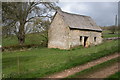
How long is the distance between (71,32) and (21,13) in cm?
1090

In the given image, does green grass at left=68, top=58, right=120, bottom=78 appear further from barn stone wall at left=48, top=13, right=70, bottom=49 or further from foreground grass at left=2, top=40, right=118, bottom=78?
barn stone wall at left=48, top=13, right=70, bottom=49

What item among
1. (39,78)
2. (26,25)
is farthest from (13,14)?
(39,78)

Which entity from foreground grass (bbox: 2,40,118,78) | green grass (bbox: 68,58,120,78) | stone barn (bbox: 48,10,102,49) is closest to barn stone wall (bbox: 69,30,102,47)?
stone barn (bbox: 48,10,102,49)

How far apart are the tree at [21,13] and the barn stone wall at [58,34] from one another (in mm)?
3442

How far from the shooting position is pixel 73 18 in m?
31.6

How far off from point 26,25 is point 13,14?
3.19 m

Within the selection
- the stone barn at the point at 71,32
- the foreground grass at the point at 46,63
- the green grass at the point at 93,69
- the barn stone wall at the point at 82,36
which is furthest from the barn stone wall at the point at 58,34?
the green grass at the point at 93,69

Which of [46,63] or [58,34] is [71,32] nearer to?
[58,34]

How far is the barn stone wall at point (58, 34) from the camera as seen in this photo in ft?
93.5

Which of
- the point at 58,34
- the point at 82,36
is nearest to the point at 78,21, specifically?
the point at 82,36

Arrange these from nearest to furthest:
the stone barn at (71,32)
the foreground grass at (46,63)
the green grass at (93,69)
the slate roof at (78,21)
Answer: the green grass at (93,69) → the foreground grass at (46,63) → the stone barn at (71,32) → the slate roof at (78,21)

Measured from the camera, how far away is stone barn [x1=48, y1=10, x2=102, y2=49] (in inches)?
1119

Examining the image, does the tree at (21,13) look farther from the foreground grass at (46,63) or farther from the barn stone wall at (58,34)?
the foreground grass at (46,63)

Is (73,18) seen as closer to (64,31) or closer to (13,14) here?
(64,31)
